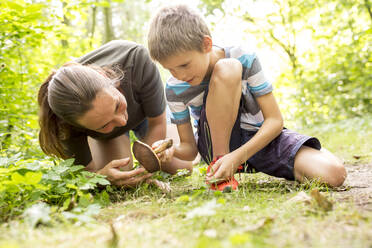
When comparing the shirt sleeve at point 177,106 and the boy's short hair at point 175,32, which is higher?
the boy's short hair at point 175,32

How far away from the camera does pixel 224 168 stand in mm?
1846

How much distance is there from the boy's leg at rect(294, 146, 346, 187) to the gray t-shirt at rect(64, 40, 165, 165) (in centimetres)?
129

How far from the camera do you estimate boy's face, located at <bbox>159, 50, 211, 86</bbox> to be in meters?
1.99

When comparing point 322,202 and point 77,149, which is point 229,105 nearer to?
point 322,202

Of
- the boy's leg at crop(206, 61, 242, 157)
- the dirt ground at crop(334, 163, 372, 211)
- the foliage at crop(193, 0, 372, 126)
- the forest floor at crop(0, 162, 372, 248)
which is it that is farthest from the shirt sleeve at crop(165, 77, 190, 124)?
the foliage at crop(193, 0, 372, 126)

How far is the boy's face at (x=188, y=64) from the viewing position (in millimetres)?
1991

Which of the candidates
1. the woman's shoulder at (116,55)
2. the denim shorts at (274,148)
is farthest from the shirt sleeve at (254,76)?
the woman's shoulder at (116,55)

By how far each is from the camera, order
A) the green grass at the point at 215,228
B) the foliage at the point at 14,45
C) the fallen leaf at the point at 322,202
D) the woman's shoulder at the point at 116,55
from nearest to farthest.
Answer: the green grass at the point at 215,228
the fallen leaf at the point at 322,202
the foliage at the point at 14,45
the woman's shoulder at the point at 116,55

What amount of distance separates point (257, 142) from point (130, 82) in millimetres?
1152

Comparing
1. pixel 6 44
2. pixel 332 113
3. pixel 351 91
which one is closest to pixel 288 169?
pixel 6 44

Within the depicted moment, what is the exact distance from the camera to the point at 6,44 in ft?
7.75

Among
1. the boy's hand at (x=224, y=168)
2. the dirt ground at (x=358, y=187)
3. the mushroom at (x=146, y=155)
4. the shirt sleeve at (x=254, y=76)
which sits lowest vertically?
the dirt ground at (x=358, y=187)

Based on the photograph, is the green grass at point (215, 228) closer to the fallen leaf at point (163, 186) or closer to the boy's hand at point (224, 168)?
the boy's hand at point (224, 168)

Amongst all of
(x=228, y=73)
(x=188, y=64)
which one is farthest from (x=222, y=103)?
(x=188, y=64)
